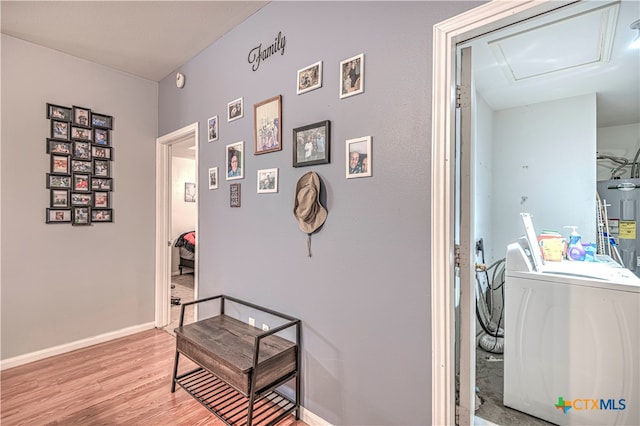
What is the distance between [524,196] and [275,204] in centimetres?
268

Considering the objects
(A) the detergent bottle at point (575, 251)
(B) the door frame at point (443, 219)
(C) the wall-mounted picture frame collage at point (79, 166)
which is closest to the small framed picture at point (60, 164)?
(C) the wall-mounted picture frame collage at point (79, 166)

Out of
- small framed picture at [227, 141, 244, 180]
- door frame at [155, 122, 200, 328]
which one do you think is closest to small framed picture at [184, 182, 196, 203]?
door frame at [155, 122, 200, 328]

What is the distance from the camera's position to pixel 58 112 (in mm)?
2553

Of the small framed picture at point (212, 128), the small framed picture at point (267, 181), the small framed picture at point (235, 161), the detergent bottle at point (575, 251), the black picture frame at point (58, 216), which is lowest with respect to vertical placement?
the detergent bottle at point (575, 251)

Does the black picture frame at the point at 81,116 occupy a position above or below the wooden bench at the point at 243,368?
above

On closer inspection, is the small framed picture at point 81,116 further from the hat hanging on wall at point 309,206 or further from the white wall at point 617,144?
the white wall at point 617,144

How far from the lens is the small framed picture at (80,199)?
104 inches

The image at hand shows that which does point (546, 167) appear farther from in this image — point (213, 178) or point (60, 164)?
point (60, 164)

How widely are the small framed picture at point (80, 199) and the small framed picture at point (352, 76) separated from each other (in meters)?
2.60

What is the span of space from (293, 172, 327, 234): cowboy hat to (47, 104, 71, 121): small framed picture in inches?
94.3

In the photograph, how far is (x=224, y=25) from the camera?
2203 mm

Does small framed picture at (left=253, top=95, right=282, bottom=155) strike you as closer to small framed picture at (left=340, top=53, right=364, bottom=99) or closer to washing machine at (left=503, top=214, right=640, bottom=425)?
small framed picture at (left=340, top=53, right=364, bottom=99)

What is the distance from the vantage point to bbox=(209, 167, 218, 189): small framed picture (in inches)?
95.3

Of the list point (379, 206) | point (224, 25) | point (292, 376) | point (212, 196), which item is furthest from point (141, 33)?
point (292, 376)
